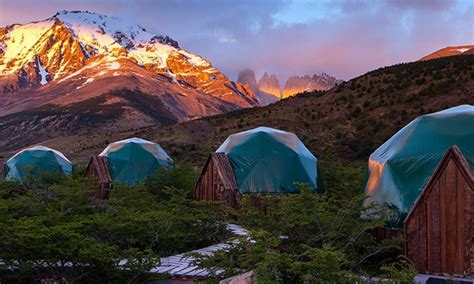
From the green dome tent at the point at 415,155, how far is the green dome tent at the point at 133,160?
15489 mm

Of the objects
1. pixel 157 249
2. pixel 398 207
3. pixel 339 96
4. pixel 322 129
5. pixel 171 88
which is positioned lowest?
pixel 157 249

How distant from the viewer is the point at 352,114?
155ft

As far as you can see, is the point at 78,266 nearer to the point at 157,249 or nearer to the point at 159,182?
the point at 157,249

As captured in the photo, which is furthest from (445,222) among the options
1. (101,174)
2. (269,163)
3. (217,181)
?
(101,174)

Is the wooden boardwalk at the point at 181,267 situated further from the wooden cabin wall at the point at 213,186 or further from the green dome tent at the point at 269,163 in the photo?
the green dome tent at the point at 269,163

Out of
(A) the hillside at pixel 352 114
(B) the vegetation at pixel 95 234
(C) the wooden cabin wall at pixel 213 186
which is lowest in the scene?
(B) the vegetation at pixel 95 234

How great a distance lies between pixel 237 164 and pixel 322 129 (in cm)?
2620

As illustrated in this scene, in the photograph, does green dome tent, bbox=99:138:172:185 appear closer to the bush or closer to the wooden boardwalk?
the wooden boardwalk

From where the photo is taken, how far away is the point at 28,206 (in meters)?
15.9

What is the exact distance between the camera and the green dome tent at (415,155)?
11.8 meters

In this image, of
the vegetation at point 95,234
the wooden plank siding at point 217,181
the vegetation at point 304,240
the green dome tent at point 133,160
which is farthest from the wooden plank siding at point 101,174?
the vegetation at point 304,240

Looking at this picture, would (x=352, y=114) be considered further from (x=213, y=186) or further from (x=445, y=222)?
(x=445, y=222)

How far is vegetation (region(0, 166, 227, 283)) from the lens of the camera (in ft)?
36.3

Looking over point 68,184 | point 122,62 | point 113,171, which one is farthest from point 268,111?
point 122,62
